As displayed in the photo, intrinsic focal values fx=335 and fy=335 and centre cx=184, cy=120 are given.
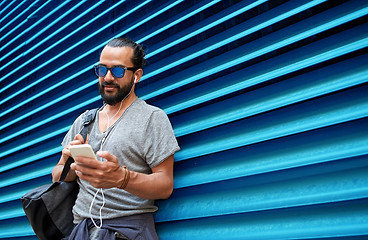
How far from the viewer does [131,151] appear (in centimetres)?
172

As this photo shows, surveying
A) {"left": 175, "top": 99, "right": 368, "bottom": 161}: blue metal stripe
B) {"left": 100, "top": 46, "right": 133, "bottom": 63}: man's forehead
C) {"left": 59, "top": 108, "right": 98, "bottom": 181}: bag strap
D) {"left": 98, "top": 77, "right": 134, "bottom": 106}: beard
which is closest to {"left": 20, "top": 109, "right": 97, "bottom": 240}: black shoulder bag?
{"left": 59, "top": 108, "right": 98, "bottom": 181}: bag strap

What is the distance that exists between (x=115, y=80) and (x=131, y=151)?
1.42 feet

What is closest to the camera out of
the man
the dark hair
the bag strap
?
the man

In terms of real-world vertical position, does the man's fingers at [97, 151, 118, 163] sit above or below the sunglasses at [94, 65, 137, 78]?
below

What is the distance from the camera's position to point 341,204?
1.40 metres

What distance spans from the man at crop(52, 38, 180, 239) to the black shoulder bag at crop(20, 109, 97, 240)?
7 cm

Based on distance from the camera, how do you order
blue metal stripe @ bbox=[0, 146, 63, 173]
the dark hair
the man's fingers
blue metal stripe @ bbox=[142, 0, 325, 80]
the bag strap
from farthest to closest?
blue metal stripe @ bbox=[0, 146, 63, 173] < the dark hair < the bag strap < blue metal stripe @ bbox=[142, 0, 325, 80] < the man's fingers

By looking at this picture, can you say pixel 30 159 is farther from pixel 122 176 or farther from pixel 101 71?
pixel 122 176

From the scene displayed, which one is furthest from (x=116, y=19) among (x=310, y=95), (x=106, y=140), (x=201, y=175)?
(x=310, y=95)

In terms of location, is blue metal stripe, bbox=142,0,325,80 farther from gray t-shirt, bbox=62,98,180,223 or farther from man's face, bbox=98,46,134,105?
gray t-shirt, bbox=62,98,180,223

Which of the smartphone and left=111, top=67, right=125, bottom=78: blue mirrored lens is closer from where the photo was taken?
the smartphone

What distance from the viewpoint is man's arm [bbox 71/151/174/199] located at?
4.67 ft

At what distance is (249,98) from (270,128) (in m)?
0.22

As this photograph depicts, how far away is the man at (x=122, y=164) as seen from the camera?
1.54 meters
